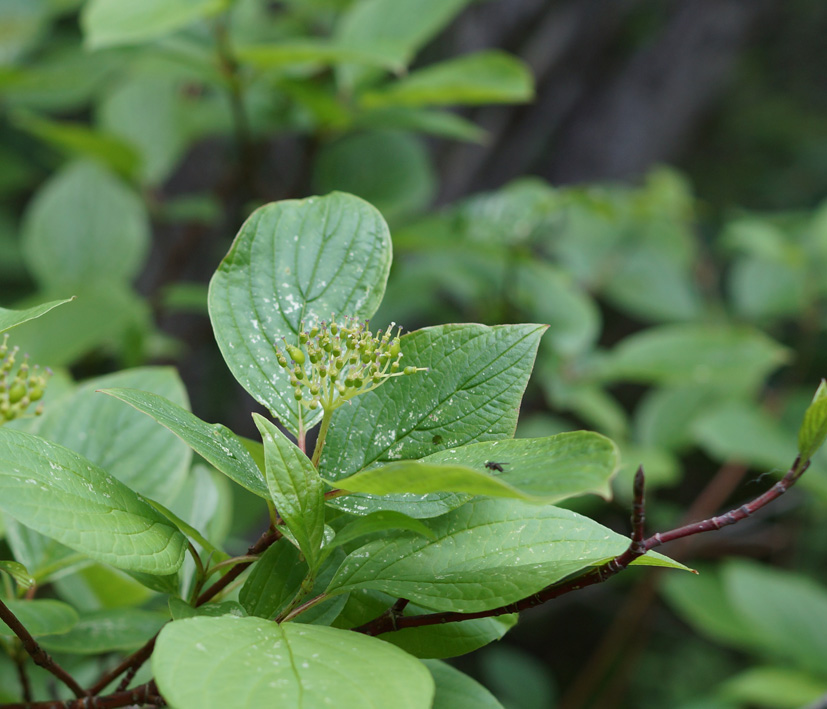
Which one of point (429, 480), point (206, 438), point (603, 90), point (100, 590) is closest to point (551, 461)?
point (429, 480)

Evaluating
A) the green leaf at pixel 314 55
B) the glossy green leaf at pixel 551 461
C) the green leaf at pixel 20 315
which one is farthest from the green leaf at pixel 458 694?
the green leaf at pixel 314 55

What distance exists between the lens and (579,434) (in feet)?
0.83

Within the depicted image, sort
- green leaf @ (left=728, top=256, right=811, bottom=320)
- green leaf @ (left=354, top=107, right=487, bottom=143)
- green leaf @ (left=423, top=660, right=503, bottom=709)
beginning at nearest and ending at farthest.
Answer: green leaf @ (left=423, top=660, right=503, bottom=709)
green leaf @ (left=354, top=107, right=487, bottom=143)
green leaf @ (left=728, top=256, right=811, bottom=320)

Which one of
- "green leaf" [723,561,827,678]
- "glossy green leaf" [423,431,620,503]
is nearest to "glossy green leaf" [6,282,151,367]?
"glossy green leaf" [423,431,620,503]

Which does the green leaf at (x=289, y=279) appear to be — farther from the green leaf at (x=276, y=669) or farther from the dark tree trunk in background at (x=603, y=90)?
the dark tree trunk in background at (x=603, y=90)

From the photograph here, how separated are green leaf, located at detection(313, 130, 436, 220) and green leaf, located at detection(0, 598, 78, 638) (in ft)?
2.40

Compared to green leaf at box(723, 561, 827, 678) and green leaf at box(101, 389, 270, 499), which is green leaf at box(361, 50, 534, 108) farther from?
green leaf at box(723, 561, 827, 678)

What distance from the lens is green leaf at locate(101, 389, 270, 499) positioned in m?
0.29

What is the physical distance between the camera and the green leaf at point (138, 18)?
0.65 metres

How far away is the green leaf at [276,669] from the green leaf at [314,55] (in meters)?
0.58

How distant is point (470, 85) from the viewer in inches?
31.5

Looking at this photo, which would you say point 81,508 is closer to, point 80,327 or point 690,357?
point 80,327

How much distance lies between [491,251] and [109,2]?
509 mm

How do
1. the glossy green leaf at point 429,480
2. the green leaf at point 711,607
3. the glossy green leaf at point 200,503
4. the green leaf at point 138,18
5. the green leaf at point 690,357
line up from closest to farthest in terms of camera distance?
the glossy green leaf at point 429,480
the glossy green leaf at point 200,503
the green leaf at point 138,18
the green leaf at point 690,357
the green leaf at point 711,607
